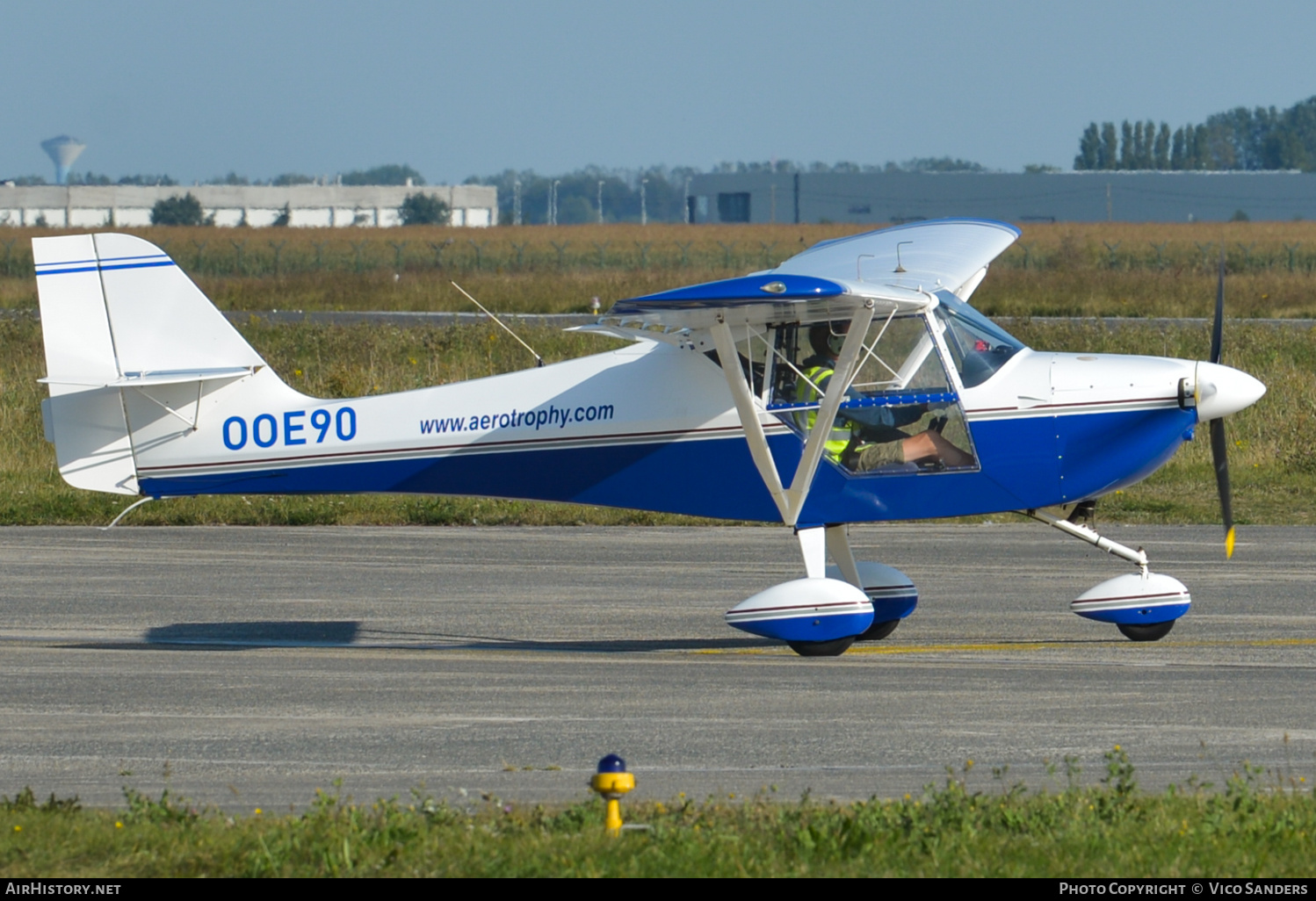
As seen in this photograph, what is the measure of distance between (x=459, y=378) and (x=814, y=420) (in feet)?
41.7

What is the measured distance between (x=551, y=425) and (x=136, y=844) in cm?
494

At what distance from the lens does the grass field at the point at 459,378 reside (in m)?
15.6

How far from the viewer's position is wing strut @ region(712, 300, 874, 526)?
29.6 feet

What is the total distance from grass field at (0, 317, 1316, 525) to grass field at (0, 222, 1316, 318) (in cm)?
759

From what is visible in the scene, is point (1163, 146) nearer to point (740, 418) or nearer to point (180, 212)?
point (180, 212)

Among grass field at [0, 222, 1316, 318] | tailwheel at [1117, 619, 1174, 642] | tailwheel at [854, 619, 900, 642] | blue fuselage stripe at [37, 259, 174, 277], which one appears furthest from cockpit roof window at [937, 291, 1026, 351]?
grass field at [0, 222, 1316, 318]

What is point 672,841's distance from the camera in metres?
5.30

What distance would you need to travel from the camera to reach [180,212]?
5000 inches

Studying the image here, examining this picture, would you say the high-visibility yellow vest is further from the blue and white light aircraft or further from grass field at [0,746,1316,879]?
grass field at [0,746,1316,879]

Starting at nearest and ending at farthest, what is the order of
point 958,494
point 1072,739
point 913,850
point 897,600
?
point 913,850 → point 1072,739 → point 958,494 → point 897,600

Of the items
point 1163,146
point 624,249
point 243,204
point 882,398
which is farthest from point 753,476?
point 1163,146
